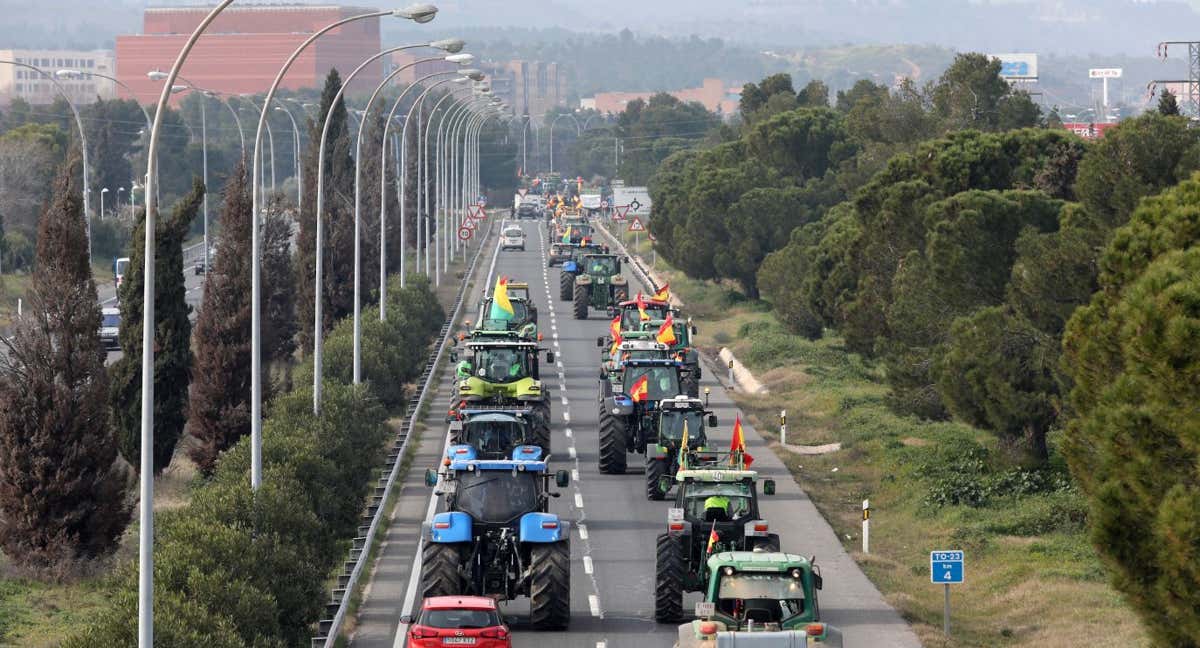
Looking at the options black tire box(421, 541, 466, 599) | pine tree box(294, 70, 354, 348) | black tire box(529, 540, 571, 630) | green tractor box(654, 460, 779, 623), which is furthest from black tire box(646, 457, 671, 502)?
pine tree box(294, 70, 354, 348)

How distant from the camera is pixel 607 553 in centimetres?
3206

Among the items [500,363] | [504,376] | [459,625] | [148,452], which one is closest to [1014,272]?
[504,376]

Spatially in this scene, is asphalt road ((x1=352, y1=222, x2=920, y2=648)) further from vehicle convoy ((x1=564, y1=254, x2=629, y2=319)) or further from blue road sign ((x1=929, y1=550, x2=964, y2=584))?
vehicle convoy ((x1=564, y1=254, x2=629, y2=319))

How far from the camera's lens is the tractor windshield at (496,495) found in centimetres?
2573

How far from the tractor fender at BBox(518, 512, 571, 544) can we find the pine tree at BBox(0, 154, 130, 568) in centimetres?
1088

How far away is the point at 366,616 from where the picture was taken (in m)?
27.4

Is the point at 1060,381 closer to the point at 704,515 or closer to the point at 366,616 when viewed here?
the point at 704,515

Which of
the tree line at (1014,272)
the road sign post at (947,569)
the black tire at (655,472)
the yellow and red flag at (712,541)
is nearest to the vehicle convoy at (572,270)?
Answer: the tree line at (1014,272)

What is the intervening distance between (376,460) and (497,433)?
286 inches

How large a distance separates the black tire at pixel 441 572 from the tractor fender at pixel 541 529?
0.95 metres

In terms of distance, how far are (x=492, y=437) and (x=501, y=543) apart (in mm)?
8585

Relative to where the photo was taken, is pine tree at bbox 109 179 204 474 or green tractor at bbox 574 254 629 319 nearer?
pine tree at bbox 109 179 204 474

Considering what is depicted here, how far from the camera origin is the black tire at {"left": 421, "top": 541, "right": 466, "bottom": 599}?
81.1 feet

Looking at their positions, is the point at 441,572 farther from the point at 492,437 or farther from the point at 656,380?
the point at 656,380
